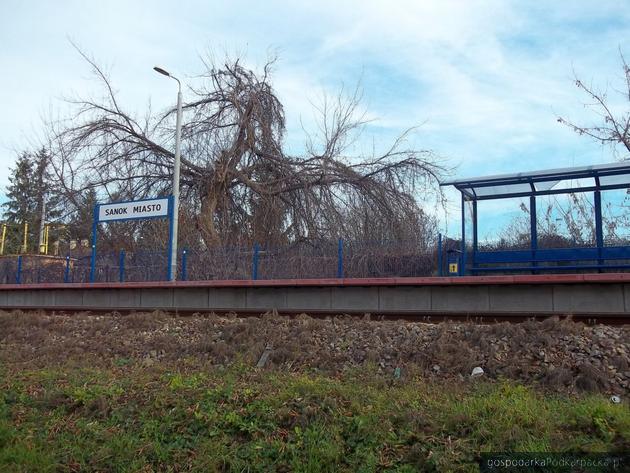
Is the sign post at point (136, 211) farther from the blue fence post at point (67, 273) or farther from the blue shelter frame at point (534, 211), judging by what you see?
the blue shelter frame at point (534, 211)

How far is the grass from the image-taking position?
5.25 m

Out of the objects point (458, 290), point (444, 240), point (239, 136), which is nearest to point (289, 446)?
point (458, 290)

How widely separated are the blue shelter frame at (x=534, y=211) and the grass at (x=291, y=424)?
560 centimetres

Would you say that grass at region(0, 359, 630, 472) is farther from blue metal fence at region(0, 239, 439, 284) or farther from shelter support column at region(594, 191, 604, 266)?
blue metal fence at region(0, 239, 439, 284)

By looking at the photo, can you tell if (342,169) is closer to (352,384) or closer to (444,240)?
(444,240)

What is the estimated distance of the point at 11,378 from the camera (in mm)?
8391

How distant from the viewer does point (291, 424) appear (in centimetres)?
607

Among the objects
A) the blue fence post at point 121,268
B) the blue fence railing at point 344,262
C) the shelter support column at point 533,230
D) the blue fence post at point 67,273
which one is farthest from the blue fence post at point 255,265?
the blue fence post at point 67,273

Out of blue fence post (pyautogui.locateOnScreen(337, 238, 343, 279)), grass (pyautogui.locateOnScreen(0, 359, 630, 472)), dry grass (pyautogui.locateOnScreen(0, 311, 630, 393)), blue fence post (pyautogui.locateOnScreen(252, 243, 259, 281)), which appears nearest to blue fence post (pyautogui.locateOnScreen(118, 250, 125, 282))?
dry grass (pyautogui.locateOnScreen(0, 311, 630, 393))

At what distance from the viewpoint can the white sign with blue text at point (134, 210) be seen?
1701 cm

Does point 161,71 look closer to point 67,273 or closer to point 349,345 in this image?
point 67,273

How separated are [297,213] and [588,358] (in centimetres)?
1374

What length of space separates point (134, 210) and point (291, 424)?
1283 centimetres

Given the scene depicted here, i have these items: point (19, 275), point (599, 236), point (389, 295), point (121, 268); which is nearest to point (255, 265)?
point (389, 295)
